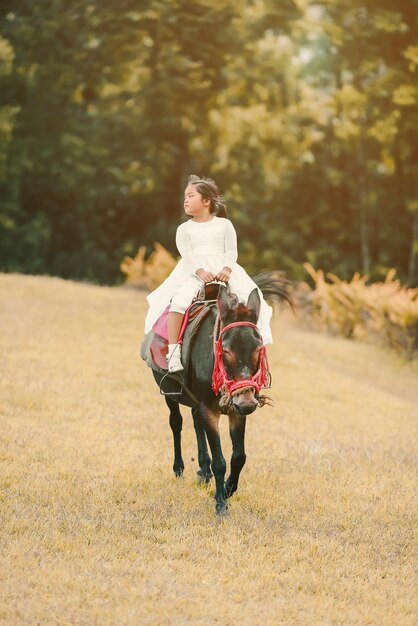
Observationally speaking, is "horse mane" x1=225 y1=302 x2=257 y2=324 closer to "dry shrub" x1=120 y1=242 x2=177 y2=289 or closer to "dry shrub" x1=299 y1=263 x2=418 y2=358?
"dry shrub" x1=299 y1=263 x2=418 y2=358

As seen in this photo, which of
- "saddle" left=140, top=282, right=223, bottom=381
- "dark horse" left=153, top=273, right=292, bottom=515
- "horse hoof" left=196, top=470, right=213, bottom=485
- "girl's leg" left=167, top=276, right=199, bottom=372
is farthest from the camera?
"horse hoof" left=196, top=470, right=213, bottom=485

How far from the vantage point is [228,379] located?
5.55 meters

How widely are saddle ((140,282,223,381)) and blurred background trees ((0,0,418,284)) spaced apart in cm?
2233

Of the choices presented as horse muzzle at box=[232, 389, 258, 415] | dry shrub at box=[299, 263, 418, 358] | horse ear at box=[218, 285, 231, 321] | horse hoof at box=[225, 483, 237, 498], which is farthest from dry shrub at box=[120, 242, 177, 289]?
horse muzzle at box=[232, 389, 258, 415]

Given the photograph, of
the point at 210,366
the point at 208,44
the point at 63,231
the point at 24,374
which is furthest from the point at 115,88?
the point at 210,366

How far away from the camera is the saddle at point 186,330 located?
6.33 metres

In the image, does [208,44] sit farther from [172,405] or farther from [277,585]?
[277,585]

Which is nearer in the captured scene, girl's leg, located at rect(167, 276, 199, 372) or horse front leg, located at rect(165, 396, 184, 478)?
girl's leg, located at rect(167, 276, 199, 372)

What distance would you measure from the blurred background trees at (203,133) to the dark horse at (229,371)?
74.6 feet

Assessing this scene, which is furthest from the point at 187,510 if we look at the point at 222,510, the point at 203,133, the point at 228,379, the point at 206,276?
the point at 203,133

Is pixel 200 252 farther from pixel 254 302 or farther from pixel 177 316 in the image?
pixel 254 302

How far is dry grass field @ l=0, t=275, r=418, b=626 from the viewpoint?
4.58m

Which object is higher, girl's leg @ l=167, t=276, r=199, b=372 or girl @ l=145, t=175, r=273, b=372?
girl @ l=145, t=175, r=273, b=372

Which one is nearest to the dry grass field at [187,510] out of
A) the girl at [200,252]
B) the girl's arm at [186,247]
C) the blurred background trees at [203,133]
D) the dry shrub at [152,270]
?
the girl at [200,252]
